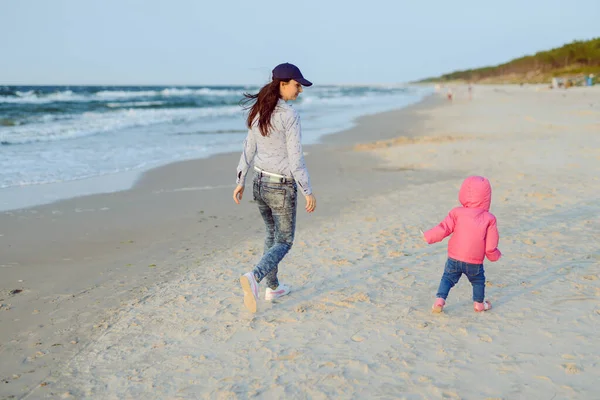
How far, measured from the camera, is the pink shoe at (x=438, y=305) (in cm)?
377

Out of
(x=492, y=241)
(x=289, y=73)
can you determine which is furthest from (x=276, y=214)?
(x=492, y=241)

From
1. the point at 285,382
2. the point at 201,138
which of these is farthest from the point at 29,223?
the point at 201,138

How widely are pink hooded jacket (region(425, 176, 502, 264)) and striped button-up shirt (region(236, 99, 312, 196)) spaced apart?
3.20ft

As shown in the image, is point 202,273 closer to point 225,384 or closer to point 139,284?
point 139,284

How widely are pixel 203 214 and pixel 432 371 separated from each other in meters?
4.71

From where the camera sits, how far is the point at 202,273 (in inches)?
192

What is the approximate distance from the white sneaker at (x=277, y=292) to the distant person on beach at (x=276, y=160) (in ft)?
0.88

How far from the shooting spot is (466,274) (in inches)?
146

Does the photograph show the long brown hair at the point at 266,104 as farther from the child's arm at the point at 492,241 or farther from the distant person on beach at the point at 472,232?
the child's arm at the point at 492,241

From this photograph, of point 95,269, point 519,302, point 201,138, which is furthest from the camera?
point 201,138

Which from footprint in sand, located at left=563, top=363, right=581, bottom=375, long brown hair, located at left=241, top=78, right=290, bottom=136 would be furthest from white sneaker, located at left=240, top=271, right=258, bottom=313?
footprint in sand, located at left=563, top=363, right=581, bottom=375

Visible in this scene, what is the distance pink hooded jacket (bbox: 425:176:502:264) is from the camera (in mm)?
3607

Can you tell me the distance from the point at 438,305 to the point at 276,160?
153 centimetres

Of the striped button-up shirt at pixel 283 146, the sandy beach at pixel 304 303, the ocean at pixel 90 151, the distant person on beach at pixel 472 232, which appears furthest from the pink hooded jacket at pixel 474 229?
the ocean at pixel 90 151
